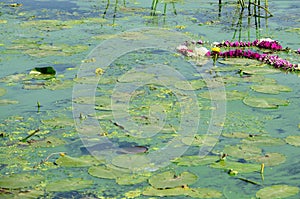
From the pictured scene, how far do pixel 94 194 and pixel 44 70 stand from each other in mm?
1674

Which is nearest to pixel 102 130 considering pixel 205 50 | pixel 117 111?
pixel 117 111

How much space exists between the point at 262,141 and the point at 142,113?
0.70m

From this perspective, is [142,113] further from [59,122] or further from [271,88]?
[271,88]

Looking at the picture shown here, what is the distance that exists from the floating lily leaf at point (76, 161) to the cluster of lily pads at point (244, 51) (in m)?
1.83

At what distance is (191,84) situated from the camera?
12.2ft

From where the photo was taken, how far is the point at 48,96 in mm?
3537

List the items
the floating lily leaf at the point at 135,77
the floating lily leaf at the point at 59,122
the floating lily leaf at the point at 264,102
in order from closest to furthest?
the floating lily leaf at the point at 59,122
the floating lily leaf at the point at 264,102
the floating lily leaf at the point at 135,77

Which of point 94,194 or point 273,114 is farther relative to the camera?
point 273,114

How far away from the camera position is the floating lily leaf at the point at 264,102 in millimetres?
3379

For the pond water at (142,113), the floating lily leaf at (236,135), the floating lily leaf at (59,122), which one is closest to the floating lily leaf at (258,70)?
the pond water at (142,113)

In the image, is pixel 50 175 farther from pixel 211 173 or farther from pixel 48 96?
pixel 48 96

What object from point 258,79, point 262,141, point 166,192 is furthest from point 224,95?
point 166,192

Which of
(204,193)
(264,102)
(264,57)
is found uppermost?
(264,57)

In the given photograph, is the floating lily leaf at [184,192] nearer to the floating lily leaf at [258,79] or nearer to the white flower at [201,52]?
the floating lily leaf at [258,79]
